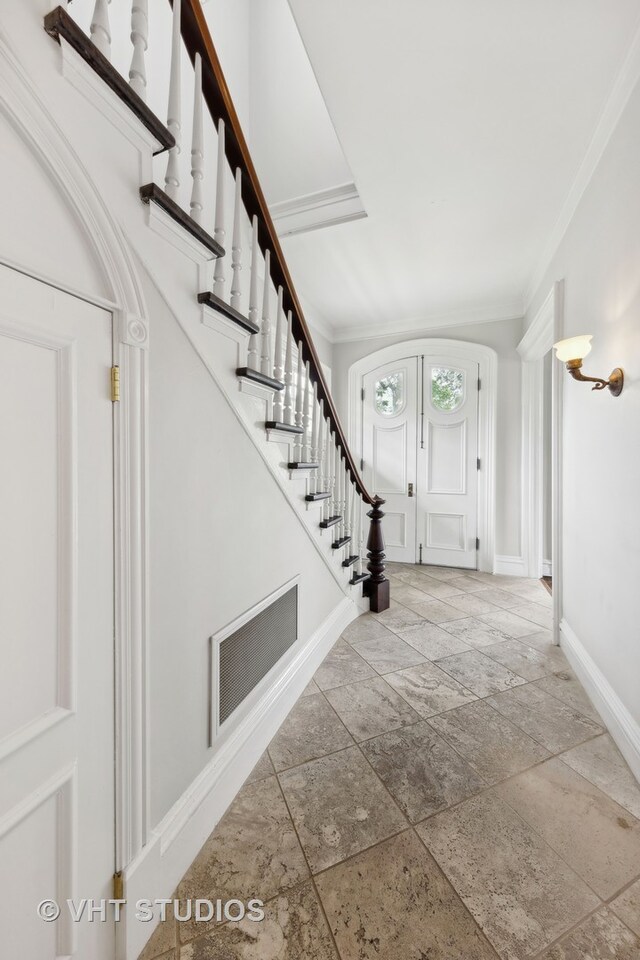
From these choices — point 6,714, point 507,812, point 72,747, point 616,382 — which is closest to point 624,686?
point 507,812

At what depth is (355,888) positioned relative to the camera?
1072 millimetres

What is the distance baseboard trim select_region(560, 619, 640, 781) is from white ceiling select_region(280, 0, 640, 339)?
268 centimetres

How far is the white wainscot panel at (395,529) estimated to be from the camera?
465 cm

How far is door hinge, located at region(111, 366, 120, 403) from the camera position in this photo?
2.88 ft

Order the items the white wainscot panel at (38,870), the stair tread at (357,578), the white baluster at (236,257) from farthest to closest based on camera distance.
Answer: the stair tread at (357,578) → the white baluster at (236,257) → the white wainscot panel at (38,870)

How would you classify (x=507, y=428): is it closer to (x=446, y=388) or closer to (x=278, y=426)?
(x=446, y=388)

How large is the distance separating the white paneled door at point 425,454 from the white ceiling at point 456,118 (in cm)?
124

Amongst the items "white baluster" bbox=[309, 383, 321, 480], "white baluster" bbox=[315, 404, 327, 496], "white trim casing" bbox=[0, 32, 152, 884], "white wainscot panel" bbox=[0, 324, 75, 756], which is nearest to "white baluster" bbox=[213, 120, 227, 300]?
"white trim casing" bbox=[0, 32, 152, 884]

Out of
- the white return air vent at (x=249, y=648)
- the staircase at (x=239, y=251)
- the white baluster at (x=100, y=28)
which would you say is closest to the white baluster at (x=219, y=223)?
the staircase at (x=239, y=251)

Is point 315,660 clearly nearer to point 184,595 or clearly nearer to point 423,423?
point 184,595

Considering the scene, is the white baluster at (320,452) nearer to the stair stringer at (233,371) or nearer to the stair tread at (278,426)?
the stair stringer at (233,371)

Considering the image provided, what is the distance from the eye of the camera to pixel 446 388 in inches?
174

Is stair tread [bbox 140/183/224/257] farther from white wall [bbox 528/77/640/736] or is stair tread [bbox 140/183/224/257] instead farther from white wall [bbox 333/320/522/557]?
white wall [bbox 333/320/522/557]

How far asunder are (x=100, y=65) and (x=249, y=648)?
165 cm
